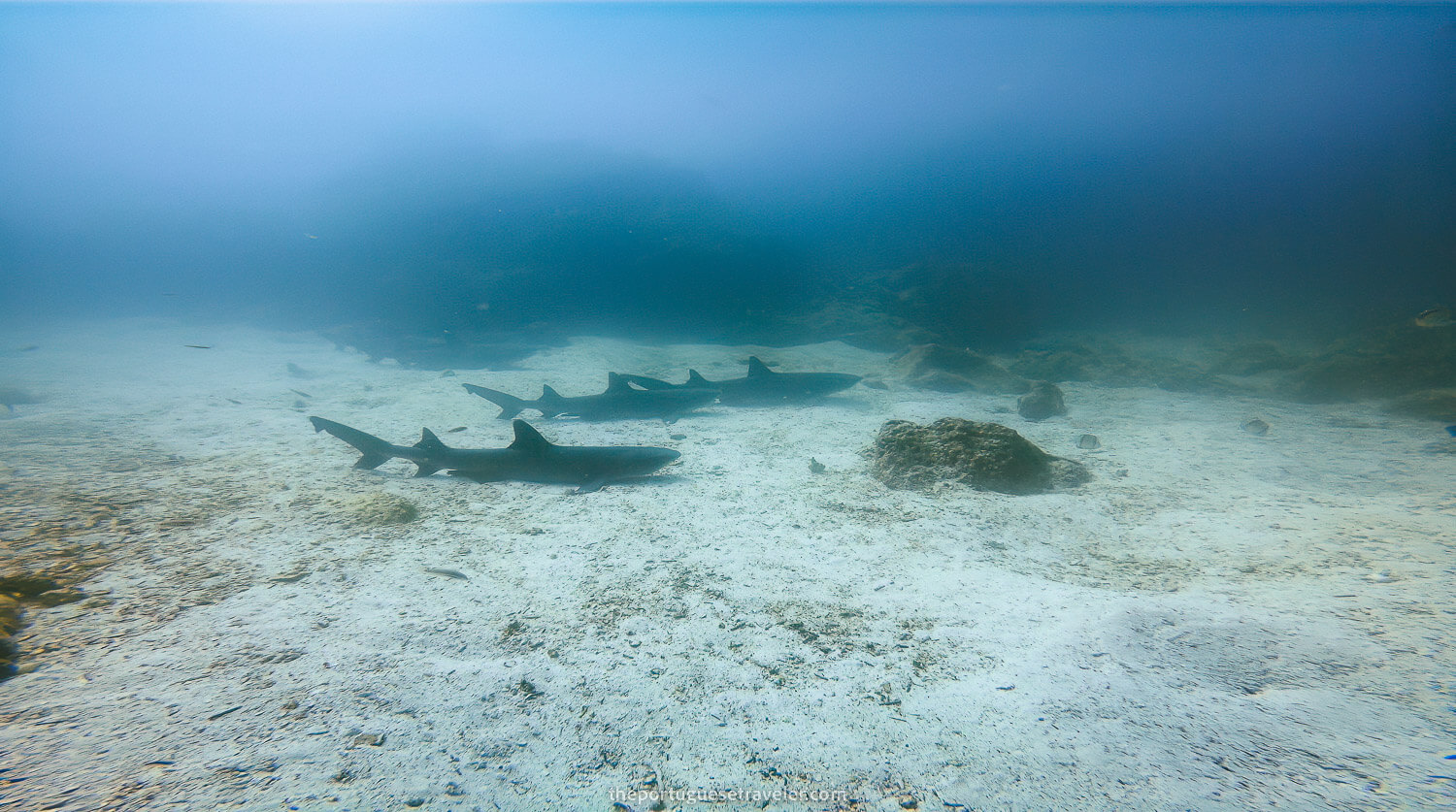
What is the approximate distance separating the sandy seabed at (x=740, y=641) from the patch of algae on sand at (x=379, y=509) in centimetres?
8

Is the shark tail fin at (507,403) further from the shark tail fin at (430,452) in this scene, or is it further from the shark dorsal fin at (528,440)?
the shark dorsal fin at (528,440)

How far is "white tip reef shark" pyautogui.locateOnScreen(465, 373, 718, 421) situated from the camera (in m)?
8.98

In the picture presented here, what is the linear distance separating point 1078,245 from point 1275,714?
59.1 meters

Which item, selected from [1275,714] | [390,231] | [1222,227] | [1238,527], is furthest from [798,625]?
[1222,227]

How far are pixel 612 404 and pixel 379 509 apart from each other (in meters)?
4.78

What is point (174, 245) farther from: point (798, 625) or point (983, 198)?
point (983, 198)

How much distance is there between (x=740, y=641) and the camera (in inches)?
107

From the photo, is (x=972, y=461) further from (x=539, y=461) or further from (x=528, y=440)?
(x=528, y=440)

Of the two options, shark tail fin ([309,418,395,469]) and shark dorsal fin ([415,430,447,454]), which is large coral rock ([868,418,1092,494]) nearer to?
shark dorsal fin ([415,430,447,454])

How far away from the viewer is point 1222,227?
4756 centimetres

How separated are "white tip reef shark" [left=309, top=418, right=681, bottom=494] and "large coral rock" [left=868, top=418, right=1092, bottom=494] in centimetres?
260

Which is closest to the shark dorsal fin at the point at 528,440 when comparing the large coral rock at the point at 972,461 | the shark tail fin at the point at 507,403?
the shark tail fin at the point at 507,403

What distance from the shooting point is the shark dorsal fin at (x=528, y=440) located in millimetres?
5520

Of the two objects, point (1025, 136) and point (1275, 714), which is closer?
point (1275, 714)
